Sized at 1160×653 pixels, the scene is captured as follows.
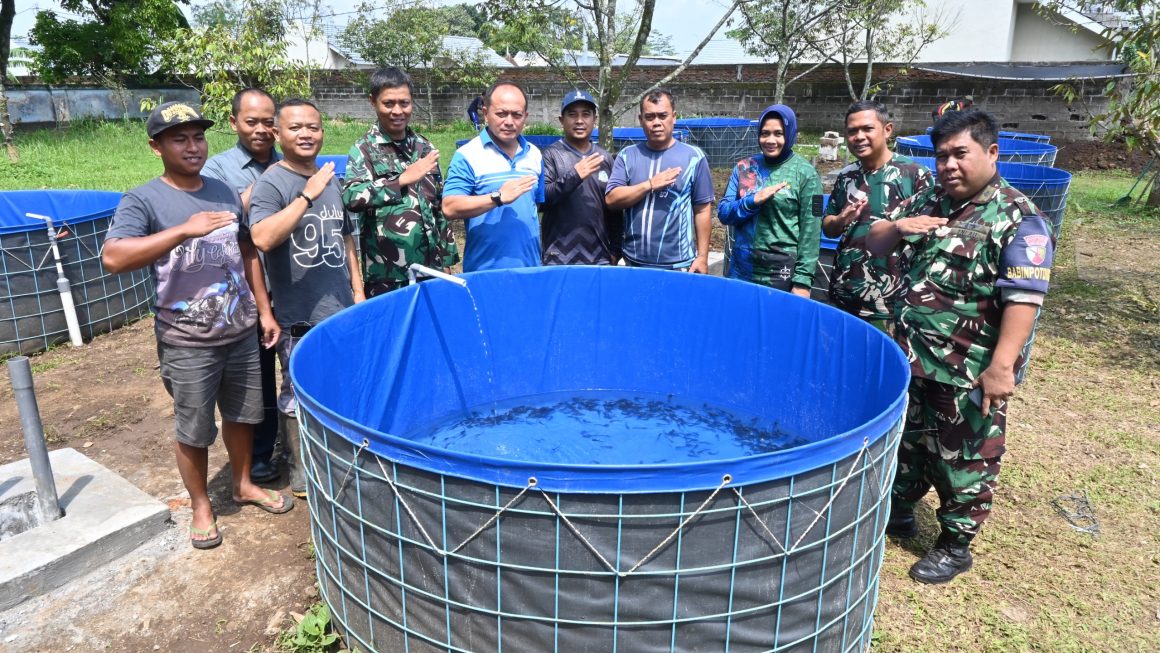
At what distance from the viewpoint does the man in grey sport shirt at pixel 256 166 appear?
355 cm

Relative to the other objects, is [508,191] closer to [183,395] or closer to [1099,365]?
[183,395]

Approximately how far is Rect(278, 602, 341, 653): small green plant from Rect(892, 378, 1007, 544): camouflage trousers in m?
2.27

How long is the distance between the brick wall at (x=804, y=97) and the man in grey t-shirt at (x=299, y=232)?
1352cm

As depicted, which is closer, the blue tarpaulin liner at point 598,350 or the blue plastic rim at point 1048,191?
the blue tarpaulin liner at point 598,350

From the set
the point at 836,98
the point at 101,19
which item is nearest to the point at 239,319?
the point at 836,98

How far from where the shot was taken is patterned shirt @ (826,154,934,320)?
11.7ft

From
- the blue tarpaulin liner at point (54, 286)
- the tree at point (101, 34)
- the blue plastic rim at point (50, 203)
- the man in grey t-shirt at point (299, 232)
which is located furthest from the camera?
the tree at point (101, 34)

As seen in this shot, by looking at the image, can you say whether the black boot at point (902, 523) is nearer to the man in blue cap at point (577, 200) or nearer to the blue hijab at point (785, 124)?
the blue hijab at point (785, 124)

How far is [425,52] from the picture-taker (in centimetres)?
1964

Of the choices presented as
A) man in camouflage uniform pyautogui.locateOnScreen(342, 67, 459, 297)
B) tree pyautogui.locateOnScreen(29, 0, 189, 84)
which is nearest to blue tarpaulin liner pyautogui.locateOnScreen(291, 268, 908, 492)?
man in camouflage uniform pyautogui.locateOnScreen(342, 67, 459, 297)

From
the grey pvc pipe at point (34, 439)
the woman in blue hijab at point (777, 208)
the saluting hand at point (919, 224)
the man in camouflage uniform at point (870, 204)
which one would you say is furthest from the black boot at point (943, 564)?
the grey pvc pipe at point (34, 439)

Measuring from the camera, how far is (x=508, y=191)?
3484mm

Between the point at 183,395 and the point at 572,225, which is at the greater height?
the point at 572,225

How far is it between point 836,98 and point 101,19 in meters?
18.2
